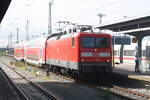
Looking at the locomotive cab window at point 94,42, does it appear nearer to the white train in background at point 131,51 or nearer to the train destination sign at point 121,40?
the white train in background at point 131,51

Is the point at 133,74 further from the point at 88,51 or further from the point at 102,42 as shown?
the point at 88,51

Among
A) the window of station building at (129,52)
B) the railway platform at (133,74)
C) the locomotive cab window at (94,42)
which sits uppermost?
the locomotive cab window at (94,42)

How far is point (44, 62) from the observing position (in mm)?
32219

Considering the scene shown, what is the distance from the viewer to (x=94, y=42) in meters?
20.9

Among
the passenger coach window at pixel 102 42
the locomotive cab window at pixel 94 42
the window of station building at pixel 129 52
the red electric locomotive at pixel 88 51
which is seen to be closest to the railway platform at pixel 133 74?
the red electric locomotive at pixel 88 51

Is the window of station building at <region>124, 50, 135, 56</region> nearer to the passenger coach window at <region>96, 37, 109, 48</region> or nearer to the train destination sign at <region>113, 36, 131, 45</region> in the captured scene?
the train destination sign at <region>113, 36, 131, 45</region>

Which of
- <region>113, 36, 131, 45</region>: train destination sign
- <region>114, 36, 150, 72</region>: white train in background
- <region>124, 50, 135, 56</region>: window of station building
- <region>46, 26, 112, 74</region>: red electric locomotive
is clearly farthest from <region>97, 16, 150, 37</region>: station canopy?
<region>113, 36, 131, 45</region>: train destination sign

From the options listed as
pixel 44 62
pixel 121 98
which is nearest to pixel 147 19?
pixel 44 62

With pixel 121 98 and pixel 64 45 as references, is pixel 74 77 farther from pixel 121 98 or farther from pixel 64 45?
pixel 121 98

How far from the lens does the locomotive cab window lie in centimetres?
2056

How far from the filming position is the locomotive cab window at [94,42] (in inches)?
810

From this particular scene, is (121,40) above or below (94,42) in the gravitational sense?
above

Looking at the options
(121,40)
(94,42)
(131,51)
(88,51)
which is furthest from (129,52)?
(88,51)

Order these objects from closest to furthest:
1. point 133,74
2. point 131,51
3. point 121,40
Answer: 1. point 133,74
2. point 131,51
3. point 121,40
